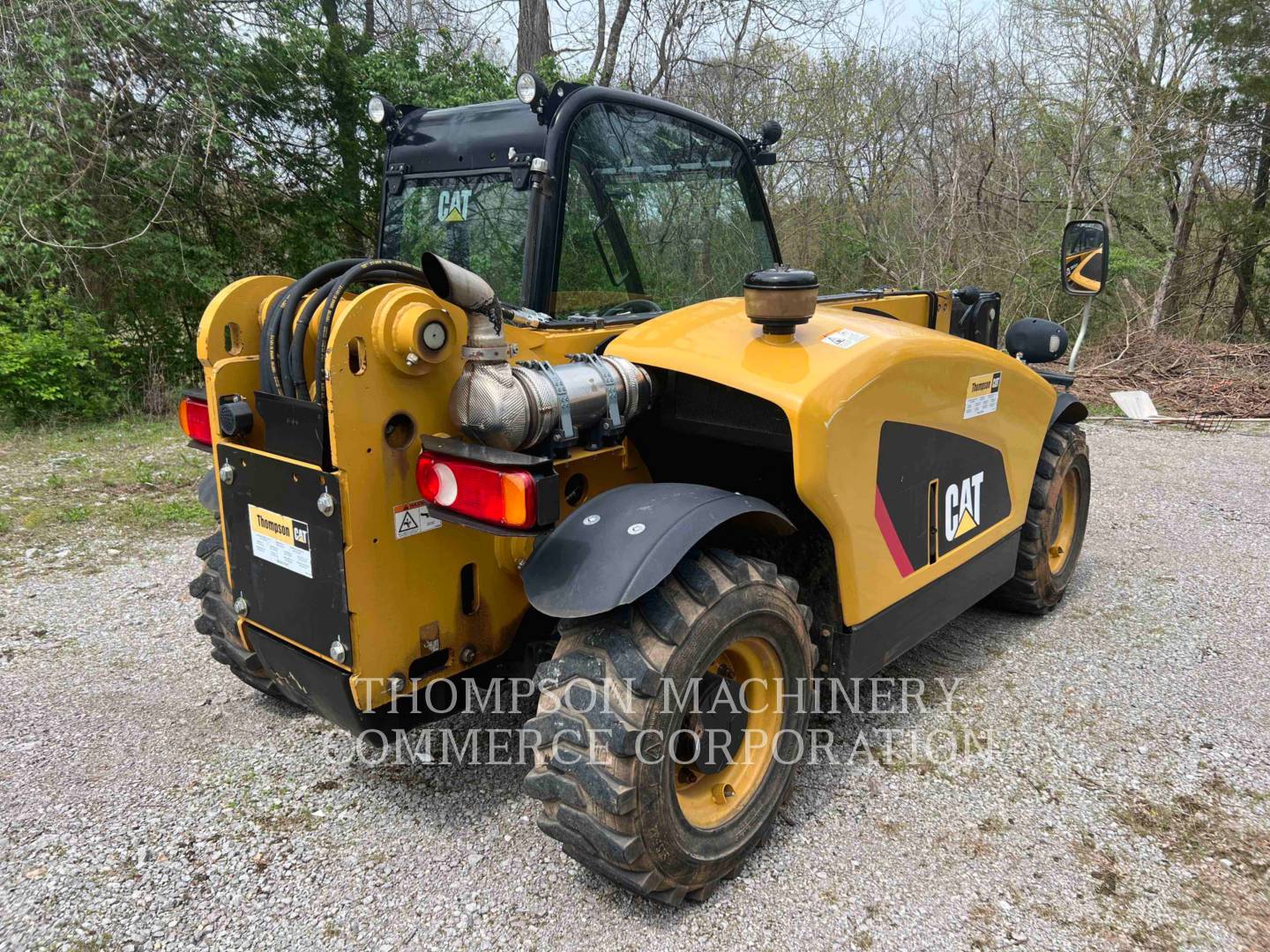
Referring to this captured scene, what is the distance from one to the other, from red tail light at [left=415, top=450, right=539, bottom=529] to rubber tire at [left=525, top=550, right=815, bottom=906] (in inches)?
15.9

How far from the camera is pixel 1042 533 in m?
3.92

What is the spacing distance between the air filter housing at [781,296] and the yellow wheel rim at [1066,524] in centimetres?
251

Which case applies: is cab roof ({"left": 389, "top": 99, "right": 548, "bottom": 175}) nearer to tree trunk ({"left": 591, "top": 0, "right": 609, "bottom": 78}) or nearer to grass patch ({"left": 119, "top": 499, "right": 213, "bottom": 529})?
grass patch ({"left": 119, "top": 499, "right": 213, "bottom": 529})

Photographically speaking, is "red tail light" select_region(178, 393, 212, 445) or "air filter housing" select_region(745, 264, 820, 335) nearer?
"air filter housing" select_region(745, 264, 820, 335)

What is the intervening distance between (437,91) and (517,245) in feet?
27.8

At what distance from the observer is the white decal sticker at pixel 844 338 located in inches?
101

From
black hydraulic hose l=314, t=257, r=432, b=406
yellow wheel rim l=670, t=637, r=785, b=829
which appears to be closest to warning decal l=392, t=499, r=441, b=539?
Answer: black hydraulic hose l=314, t=257, r=432, b=406

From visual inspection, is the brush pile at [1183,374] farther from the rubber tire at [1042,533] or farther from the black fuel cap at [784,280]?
the black fuel cap at [784,280]

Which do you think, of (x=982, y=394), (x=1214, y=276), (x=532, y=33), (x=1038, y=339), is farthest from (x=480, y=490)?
(x=1214, y=276)

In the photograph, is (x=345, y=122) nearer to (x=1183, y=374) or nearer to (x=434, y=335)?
(x=434, y=335)

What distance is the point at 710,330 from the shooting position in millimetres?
2697

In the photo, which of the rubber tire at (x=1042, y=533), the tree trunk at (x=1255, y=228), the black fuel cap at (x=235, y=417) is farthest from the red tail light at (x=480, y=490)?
the tree trunk at (x=1255, y=228)

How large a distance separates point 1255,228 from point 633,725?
17.2m

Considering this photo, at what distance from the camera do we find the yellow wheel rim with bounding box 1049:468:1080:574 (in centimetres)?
434
